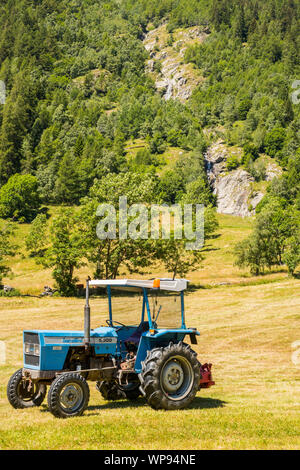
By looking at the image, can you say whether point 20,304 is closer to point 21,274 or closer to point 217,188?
point 21,274

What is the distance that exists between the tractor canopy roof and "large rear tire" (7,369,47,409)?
2.96m

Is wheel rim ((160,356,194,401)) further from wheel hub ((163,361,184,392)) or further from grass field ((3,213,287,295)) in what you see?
grass field ((3,213,287,295))

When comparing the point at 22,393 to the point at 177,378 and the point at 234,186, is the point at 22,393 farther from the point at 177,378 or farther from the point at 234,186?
the point at 234,186

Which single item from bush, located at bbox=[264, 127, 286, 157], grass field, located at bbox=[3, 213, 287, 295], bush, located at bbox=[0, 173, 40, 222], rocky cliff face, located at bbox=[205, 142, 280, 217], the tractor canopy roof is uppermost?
bush, located at bbox=[264, 127, 286, 157]

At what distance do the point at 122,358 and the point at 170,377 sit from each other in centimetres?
144

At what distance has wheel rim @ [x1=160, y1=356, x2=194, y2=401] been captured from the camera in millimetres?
12453

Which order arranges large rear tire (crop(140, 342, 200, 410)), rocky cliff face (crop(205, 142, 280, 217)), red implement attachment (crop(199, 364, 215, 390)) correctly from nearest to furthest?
1. large rear tire (crop(140, 342, 200, 410))
2. red implement attachment (crop(199, 364, 215, 390))
3. rocky cliff face (crop(205, 142, 280, 217))

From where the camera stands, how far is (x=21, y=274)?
79500mm

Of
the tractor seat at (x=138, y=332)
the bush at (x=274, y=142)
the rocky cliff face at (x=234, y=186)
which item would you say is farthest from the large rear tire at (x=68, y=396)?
the bush at (x=274, y=142)

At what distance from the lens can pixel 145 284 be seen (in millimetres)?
12734

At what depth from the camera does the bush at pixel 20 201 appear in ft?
412

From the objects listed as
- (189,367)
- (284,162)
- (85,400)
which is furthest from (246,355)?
(284,162)

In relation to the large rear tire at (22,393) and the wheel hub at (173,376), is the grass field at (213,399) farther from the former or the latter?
the wheel hub at (173,376)

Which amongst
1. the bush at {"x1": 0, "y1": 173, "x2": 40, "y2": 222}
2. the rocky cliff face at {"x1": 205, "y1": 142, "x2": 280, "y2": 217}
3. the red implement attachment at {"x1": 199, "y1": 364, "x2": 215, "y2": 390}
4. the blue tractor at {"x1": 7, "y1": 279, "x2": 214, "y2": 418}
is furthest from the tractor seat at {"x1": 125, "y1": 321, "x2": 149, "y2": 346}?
the rocky cliff face at {"x1": 205, "y1": 142, "x2": 280, "y2": 217}
